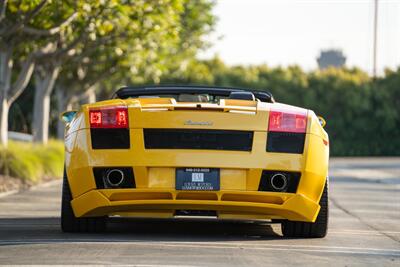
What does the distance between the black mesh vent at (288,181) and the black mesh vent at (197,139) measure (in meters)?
0.26

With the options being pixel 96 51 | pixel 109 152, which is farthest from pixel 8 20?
pixel 109 152

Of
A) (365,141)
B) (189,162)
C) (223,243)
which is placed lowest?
(365,141)

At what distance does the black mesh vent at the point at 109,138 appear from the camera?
989 cm

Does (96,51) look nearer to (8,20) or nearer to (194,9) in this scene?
(194,9)

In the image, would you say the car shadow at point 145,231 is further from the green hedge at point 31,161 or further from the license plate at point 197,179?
the green hedge at point 31,161

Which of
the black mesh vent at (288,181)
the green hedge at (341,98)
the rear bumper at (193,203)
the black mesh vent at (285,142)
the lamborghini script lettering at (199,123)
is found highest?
the lamborghini script lettering at (199,123)

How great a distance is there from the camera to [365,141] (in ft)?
168

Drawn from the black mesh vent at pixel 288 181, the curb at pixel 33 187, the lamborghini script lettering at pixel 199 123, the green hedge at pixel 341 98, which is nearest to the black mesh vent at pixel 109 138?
the lamborghini script lettering at pixel 199 123

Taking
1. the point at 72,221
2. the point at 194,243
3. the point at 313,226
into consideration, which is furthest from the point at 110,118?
the point at 313,226

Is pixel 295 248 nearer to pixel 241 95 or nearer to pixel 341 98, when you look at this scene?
pixel 241 95

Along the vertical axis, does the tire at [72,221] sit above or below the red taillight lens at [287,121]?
below

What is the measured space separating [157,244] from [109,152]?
0.89 m

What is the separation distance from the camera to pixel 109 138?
9.94 m

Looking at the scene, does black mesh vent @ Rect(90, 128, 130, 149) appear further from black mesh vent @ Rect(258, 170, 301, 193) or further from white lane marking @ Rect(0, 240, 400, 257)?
black mesh vent @ Rect(258, 170, 301, 193)
